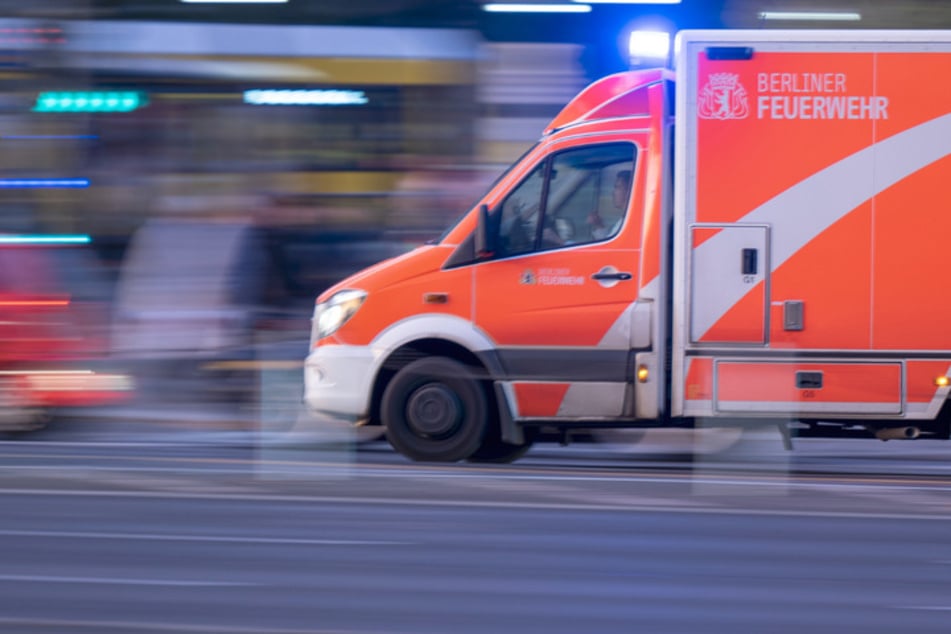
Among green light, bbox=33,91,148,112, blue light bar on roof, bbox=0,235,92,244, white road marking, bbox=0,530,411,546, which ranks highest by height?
green light, bbox=33,91,148,112

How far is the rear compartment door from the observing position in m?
9.55

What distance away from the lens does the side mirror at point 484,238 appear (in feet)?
32.4

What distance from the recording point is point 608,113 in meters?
9.91

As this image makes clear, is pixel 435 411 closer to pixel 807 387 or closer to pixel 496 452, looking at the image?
pixel 496 452

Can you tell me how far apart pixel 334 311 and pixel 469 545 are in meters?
3.52

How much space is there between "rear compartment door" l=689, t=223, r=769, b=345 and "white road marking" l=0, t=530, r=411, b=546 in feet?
10.8

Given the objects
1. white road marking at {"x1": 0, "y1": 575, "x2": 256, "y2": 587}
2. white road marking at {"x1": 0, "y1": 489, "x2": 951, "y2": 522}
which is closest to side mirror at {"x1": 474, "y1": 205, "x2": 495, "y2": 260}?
white road marking at {"x1": 0, "y1": 489, "x2": 951, "y2": 522}

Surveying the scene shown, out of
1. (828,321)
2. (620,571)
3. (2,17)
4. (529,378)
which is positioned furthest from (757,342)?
(2,17)

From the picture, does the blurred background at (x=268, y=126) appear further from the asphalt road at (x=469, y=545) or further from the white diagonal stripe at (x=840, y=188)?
the white diagonal stripe at (x=840, y=188)

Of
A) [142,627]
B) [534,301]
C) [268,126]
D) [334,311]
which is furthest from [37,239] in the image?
[142,627]

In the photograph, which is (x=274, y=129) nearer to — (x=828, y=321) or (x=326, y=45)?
(x=326, y=45)

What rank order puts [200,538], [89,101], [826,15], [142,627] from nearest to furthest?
[142,627] → [200,538] → [826,15] → [89,101]

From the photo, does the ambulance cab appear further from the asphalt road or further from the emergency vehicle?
the asphalt road

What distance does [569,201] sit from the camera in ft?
32.4
